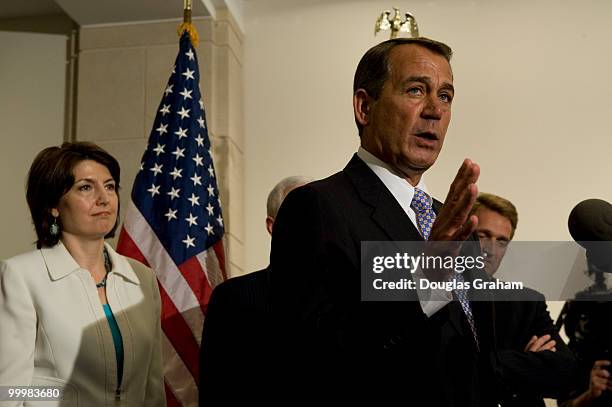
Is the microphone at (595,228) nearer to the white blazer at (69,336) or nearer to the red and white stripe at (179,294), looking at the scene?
the white blazer at (69,336)

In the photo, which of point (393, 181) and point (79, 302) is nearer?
point (393, 181)

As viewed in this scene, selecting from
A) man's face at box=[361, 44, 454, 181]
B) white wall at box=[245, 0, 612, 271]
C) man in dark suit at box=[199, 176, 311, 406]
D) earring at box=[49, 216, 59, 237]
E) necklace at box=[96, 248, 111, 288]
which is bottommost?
man in dark suit at box=[199, 176, 311, 406]

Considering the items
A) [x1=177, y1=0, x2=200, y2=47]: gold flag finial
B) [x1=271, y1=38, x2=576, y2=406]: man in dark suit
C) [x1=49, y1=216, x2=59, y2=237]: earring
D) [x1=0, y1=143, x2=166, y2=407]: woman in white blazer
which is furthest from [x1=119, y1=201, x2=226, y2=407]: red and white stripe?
[x1=271, y1=38, x2=576, y2=406]: man in dark suit

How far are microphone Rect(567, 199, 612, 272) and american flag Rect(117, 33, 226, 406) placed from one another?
2258 mm

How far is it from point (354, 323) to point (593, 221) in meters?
0.57

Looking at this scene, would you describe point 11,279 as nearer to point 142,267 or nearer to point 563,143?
point 142,267

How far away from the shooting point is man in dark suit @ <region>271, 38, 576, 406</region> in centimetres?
140

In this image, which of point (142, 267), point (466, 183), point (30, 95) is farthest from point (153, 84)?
point (466, 183)

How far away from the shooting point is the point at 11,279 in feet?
8.80

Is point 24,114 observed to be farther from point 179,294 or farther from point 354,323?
point 354,323

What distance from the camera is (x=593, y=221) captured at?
1.65 m

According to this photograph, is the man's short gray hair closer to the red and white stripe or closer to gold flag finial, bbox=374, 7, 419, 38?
the red and white stripe

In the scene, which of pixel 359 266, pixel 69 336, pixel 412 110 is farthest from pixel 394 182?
pixel 69 336

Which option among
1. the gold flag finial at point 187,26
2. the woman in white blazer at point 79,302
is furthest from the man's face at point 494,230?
the gold flag finial at point 187,26
